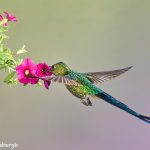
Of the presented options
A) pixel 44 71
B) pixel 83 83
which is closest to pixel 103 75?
pixel 83 83

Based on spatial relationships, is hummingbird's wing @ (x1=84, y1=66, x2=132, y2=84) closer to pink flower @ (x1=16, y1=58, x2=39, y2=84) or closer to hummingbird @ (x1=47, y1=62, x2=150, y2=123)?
hummingbird @ (x1=47, y1=62, x2=150, y2=123)

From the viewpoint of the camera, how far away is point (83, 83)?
2.75 ft

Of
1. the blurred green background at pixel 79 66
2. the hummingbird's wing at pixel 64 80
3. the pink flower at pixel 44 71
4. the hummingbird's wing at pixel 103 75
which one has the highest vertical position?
the blurred green background at pixel 79 66

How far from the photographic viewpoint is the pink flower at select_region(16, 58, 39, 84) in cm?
75

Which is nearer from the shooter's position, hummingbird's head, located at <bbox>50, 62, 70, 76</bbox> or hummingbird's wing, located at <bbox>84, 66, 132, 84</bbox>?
hummingbird's head, located at <bbox>50, 62, 70, 76</bbox>

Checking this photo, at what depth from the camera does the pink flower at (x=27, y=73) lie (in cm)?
75

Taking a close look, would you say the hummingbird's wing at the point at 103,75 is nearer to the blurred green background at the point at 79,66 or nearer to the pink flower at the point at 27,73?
the pink flower at the point at 27,73

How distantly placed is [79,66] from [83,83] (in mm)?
1178

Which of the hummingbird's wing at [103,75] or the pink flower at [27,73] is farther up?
the hummingbird's wing at [103,75]

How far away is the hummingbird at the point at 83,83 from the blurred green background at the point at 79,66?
3.52ft

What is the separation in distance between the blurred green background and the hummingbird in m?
1.07

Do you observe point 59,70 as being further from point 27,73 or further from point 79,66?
point 79,66

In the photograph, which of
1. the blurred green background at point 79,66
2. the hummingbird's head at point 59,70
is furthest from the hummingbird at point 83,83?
the blurred green background at point 79,66

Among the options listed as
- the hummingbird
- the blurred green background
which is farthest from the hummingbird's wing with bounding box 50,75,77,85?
the blurred green background
